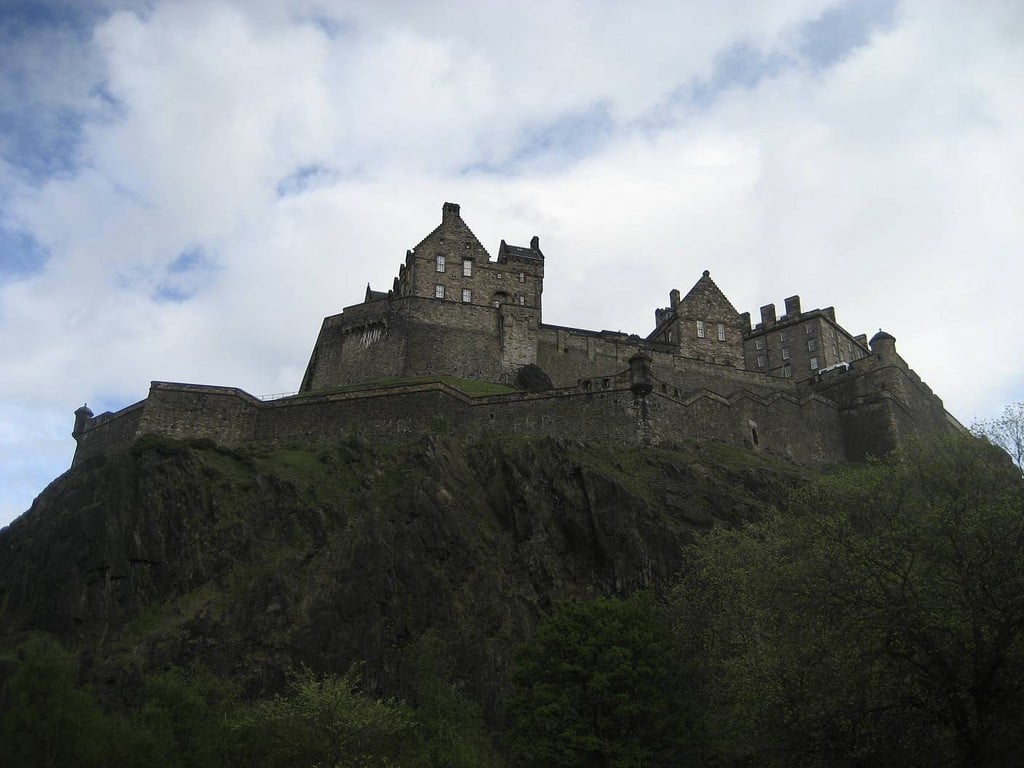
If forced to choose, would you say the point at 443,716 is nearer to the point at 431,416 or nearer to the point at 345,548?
the point at 345,548

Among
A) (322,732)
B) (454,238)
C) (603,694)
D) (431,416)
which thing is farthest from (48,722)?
(454,238)

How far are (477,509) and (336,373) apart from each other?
21569mm

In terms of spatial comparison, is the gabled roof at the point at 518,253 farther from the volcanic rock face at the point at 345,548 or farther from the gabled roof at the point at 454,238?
the volcanic rock face at the point at 345,548

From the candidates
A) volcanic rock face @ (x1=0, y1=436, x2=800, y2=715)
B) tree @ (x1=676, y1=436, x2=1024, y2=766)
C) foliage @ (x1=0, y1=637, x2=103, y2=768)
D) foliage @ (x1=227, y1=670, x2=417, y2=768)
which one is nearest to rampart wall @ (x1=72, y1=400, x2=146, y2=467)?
volcanic rock face @ (x1=0, y1=436, x2=800, y2=715)

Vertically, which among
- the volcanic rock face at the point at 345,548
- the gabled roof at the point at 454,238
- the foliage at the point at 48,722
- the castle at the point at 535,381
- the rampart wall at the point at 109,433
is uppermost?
the gabled roof at the point at 454,238

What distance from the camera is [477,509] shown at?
41.0 metres

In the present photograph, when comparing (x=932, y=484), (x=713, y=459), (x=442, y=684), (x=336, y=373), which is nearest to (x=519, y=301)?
(x=336, y=373)

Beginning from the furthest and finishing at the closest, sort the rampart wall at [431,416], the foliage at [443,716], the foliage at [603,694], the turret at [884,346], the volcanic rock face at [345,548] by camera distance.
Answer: the turret at [884,346] → the rampart wall at [431,416] → the volcanic rock face at [345,548] → the foliage at [443,716] → the foliage at [603,694]

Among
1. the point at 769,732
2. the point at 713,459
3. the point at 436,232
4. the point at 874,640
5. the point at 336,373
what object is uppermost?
the point at 436,232

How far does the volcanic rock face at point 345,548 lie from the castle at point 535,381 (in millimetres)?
4165

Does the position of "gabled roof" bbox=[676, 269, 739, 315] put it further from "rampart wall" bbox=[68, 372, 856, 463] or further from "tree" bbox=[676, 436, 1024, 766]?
"tree" bbox=[676, 436, 1024, 766]

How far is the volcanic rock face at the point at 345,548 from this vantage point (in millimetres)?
34812

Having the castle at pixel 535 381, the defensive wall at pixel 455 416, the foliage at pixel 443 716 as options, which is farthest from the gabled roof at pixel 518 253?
the foliage at pixel 443 716

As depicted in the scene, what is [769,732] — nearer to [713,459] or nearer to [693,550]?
[693,550]
